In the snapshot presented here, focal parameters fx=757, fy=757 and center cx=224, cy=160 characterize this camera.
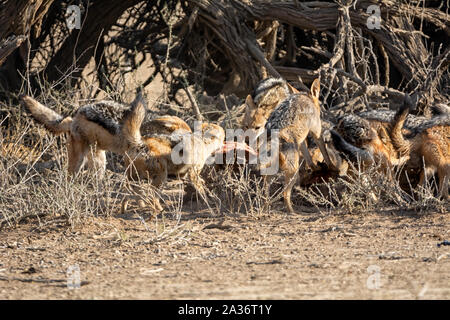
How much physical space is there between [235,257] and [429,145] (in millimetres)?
3058

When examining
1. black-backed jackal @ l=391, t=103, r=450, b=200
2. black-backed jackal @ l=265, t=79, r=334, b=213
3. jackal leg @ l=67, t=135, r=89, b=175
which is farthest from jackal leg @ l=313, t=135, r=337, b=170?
jackal leg @ l=67, t=135, r=89, b=175

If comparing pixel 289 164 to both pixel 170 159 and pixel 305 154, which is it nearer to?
pixel 305 154

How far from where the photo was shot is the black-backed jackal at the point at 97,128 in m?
7.66

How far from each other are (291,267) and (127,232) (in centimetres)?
196

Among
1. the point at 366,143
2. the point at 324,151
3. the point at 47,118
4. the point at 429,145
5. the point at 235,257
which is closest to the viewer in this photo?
the point at 235,257

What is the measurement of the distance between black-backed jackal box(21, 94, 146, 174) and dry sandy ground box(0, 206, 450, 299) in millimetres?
803

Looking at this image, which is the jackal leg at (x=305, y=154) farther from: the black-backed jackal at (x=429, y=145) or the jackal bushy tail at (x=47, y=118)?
the jackal bushy tail at (x=47, y=118)

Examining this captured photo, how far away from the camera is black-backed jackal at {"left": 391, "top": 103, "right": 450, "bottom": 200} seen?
789cm

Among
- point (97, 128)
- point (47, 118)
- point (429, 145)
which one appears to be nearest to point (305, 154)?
point (429, 145)

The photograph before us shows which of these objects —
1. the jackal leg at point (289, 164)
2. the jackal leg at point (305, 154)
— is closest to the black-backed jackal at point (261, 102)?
the jackal leg at point (305, 154)

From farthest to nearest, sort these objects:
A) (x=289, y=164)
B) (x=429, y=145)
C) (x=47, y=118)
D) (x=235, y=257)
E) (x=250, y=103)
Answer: (x=250, y=103), (x=47, y=118), (x=429, y=145), (x=289, y=164), (x=235, y=257)

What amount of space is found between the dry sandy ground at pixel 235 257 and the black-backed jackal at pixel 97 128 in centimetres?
80

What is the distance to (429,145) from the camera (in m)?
7.98

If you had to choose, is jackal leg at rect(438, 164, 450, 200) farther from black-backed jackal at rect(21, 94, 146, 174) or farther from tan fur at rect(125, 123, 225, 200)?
black-backed jackal at rect(21, 94, 146, 174)
